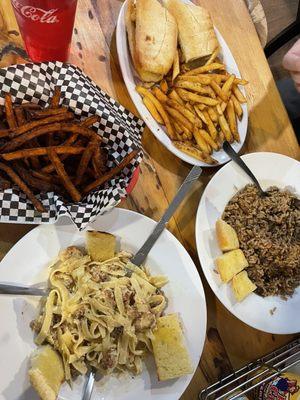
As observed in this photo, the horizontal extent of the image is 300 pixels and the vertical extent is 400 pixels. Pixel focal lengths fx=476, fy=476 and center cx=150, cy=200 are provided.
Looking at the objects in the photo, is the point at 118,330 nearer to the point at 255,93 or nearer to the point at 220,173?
the point at 220,173

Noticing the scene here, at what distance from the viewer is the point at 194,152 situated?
1.95 m

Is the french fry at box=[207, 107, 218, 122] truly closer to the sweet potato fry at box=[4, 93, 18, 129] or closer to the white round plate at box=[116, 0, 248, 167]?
the white round plate at box=[116, 0, 248, 167]

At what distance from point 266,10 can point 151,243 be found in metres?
2.79

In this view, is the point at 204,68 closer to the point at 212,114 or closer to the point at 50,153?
the point at 212,114

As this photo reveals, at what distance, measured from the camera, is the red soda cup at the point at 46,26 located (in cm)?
149

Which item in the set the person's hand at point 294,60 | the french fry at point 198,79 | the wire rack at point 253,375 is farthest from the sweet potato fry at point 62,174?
the person's hand at point 294,60

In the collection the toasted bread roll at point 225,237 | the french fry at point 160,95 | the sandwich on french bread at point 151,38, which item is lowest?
the toasted bread roll at point 225,237

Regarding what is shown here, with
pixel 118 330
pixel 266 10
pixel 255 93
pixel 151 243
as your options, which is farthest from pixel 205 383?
pixel 266 10

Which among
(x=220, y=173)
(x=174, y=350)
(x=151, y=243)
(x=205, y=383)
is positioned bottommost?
(x=205, y=383)

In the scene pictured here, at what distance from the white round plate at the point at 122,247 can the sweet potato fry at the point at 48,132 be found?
11.5 inches

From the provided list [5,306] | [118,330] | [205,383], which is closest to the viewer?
[5,306]

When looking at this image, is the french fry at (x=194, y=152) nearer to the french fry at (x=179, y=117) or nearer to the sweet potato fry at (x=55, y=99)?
the french fry at (x=179, y=117)

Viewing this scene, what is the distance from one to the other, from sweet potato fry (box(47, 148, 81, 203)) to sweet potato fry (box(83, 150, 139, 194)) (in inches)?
2.4

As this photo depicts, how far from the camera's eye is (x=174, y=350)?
1.67m
